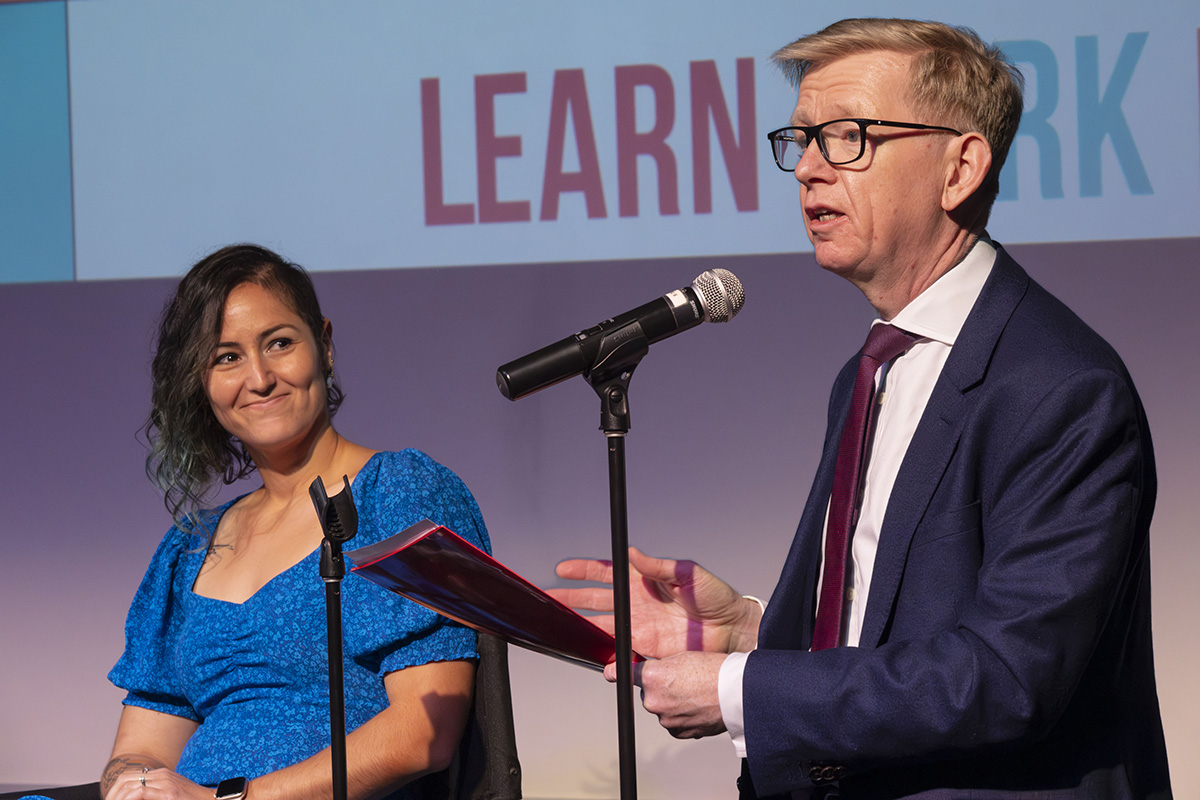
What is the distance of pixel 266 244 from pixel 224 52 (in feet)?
1.86

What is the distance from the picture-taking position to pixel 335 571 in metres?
1.42

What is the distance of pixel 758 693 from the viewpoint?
3.93ft

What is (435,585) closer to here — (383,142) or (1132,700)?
(1132,700)

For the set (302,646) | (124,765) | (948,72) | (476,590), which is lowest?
(124,765)

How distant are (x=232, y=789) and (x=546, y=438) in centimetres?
189

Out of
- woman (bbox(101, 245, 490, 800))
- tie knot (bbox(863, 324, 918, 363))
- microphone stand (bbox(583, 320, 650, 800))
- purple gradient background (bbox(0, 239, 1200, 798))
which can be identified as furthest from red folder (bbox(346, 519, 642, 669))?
purple gradient background (bbox(0, 239, 1200, 798))

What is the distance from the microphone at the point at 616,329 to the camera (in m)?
1.23

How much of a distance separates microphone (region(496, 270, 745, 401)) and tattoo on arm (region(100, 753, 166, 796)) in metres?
1.23

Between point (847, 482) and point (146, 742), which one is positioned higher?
point (847, 482)

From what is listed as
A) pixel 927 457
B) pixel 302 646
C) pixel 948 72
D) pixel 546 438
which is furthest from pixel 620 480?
pixel 546 438

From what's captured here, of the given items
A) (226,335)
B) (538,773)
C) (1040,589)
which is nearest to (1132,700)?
(1040,589)

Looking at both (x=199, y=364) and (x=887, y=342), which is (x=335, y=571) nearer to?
(x=887, y=342)

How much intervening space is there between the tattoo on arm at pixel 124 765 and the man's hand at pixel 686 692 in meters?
1.17

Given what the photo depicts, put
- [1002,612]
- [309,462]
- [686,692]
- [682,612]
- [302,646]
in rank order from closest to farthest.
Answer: [1002,612], [686,692], [682,612], [302,646], [309,462]
